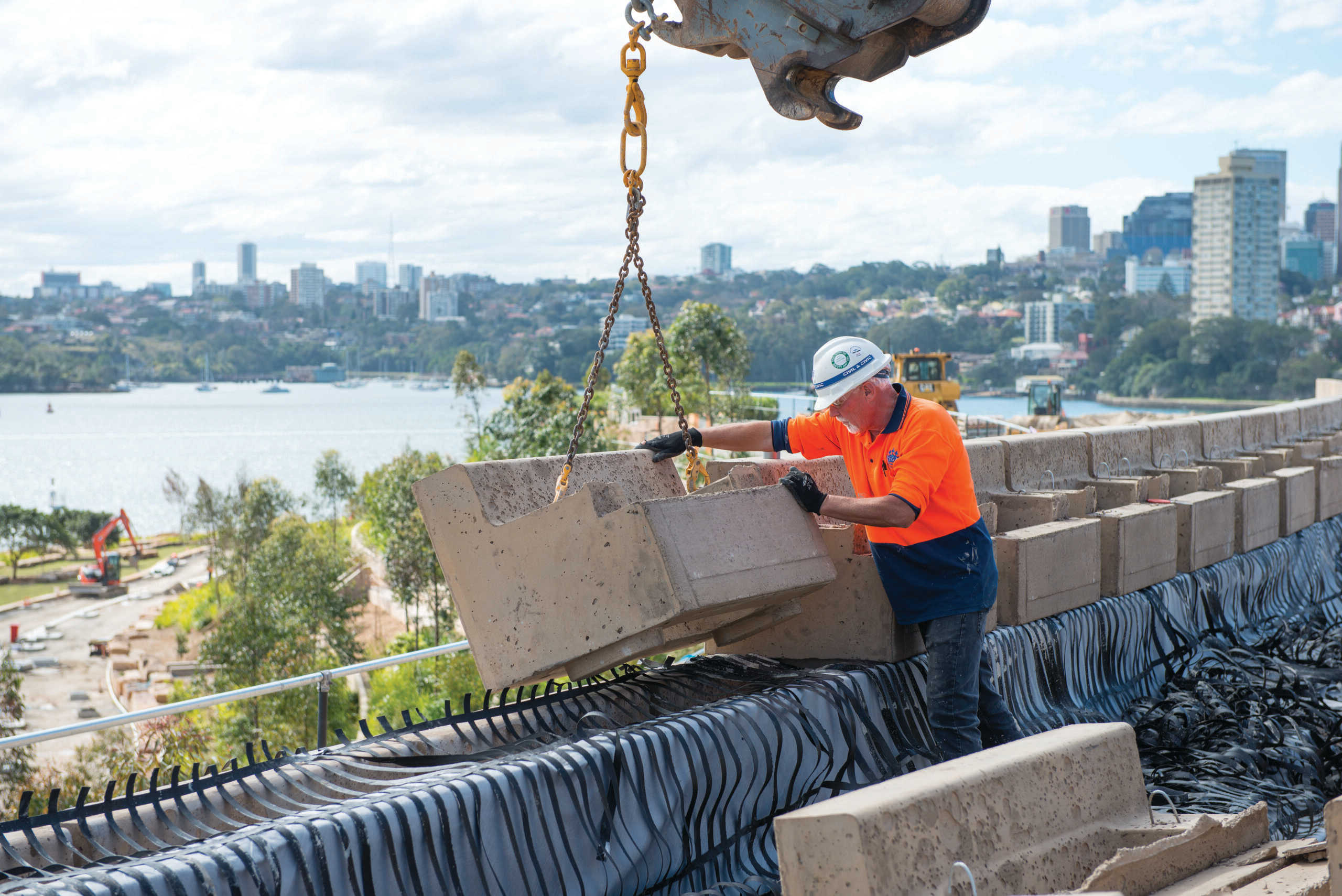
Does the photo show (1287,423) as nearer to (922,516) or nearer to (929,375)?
(922,516)

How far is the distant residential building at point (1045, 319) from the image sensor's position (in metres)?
134

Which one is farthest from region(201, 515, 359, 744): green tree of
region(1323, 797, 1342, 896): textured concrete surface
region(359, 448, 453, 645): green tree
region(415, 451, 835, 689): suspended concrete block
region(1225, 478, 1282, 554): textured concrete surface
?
region(1323, 797, 1342, 896): textured concrete surface

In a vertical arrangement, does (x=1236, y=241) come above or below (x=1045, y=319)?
above

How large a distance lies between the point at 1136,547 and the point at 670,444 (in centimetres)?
368

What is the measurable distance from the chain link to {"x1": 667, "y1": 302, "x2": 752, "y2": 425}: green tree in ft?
169

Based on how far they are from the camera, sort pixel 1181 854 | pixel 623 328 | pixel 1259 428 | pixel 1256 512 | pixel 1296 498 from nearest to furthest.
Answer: pixel 1181 854, pixel 1256 512, pixel 1296 498, pixel 1259 428, pixel 623 328

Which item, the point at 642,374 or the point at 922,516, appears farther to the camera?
the point at 642,374

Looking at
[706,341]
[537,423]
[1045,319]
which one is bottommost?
[537,423]

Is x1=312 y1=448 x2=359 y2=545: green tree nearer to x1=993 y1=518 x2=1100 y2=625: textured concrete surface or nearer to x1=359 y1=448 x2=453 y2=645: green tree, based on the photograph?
x1=359 y1=448 x2=453 y2=645: green tree

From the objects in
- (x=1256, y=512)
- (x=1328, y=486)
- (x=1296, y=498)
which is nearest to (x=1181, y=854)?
(x=1256, y=512)

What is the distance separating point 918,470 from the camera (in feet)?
14.8

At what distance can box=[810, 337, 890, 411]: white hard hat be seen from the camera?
457 cm

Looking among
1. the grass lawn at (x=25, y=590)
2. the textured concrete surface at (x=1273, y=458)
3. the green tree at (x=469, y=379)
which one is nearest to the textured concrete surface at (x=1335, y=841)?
the textured concrete surface at (x=1273, y=458)

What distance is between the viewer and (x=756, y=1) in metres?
4.77
